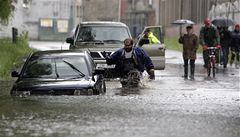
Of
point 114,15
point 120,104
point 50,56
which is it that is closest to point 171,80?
point 50,56

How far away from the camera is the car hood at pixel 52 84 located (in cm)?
1341

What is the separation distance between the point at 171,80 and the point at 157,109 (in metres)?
9.87

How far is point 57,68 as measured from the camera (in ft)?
47.2

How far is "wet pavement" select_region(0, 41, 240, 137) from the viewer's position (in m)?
9.07

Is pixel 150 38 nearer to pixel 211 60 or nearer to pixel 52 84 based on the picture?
pixel 211 60

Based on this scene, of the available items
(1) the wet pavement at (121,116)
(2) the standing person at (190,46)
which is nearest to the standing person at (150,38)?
(2) the standing person at (190,46)

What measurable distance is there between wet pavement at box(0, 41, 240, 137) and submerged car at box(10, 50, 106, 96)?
0.63m

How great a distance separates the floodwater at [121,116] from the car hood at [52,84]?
0.58 metres

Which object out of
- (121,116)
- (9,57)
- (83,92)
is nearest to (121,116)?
(121,116)

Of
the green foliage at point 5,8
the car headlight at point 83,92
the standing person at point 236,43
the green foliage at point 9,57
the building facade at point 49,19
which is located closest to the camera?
the car headlight at point 83,92

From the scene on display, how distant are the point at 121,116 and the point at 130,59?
6.59 metres

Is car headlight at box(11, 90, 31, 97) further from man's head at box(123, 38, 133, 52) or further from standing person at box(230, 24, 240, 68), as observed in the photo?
standing person at box(230, 24, 240, 68)

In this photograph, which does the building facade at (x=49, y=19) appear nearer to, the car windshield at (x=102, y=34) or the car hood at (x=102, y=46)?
the car windshield at (x=102, y=34)

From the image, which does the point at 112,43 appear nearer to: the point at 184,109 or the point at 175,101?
the point at 175,101
